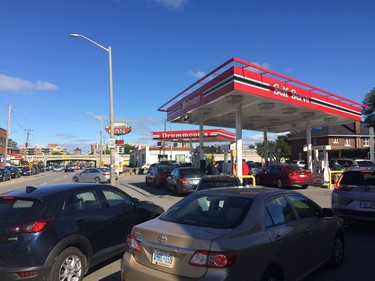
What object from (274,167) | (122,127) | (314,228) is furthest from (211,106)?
(122,127)

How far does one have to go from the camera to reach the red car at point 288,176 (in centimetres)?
2081

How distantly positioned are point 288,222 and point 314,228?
80cm

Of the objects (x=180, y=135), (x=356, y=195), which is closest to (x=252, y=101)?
(x=356, y=195)

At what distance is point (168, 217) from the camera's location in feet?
15.7

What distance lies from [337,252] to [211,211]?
2849 mm

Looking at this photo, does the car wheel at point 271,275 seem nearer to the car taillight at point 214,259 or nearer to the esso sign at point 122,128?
the car taillight at point 214,259

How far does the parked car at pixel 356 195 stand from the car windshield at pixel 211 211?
16.5 ft

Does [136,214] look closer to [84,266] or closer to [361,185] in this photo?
[84,266]

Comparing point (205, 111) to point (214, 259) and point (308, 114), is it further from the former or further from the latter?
point (214, 259)

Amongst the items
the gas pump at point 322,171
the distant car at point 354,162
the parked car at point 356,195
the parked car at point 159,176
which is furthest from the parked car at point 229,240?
the distant car at point 354,162

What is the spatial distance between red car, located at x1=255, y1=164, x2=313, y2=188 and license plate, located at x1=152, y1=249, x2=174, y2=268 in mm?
17828

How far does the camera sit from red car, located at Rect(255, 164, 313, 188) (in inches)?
819

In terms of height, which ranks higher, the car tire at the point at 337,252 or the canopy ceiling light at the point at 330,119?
the canopy ceiling light at the point at 330,119

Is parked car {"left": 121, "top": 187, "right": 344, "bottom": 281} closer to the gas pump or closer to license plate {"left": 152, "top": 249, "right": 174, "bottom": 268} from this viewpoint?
license plate {"left": 152, "top": 249, "right": 174, "bottom": 268}
